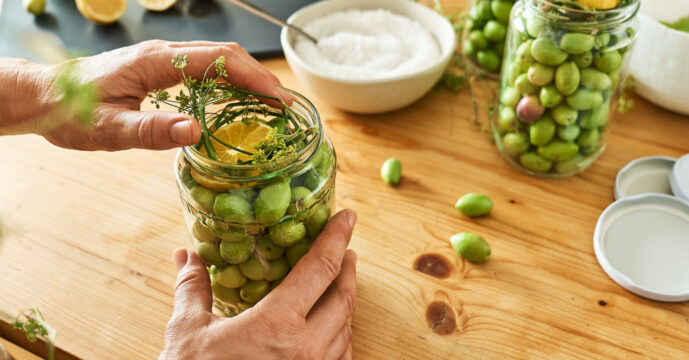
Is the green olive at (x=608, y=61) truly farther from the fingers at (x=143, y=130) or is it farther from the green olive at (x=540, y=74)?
the fingers at (x=143, y=130)

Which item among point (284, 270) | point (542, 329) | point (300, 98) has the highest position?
point (300, 98)

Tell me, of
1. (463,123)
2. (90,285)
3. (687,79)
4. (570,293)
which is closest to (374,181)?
(463,123)

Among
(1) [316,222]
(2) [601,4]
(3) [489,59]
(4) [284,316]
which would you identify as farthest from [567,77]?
(4) [284,316]

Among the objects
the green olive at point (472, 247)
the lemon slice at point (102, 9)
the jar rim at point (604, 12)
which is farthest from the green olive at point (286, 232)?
the lemon slice at point (102, 9)

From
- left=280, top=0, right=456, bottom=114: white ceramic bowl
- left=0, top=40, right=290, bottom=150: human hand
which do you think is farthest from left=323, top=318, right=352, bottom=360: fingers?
A: left=280, top=0, right=456, bottom=114: white ceramic bowl

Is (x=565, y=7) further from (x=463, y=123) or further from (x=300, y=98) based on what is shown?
(x=300, y=98)

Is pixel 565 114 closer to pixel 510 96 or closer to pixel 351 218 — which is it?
pixel 510 96

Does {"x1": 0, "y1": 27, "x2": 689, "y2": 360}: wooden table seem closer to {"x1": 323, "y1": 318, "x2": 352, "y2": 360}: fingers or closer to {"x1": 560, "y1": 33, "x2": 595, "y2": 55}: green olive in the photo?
{"x1": 323, "y1": 318, "x2": 352, "y2": 360}: fingers
